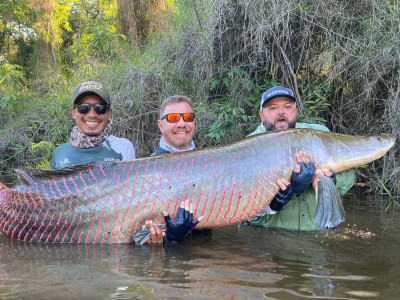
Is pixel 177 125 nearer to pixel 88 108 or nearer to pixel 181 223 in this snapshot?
pixel 88 108

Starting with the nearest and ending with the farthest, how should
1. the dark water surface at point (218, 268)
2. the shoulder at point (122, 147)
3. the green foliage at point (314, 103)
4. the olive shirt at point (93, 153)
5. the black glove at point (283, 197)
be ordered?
the dark water surface at point (218, 268), the black glove at point (283, 197), the olive shirt at point (93, 153), the shoulder at point (122, 147), the green foliage at point (314, 103)

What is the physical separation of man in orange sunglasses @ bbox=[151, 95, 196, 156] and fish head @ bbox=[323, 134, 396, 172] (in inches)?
49.1

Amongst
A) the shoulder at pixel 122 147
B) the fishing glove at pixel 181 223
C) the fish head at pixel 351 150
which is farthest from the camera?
→ the shoulder at pixel 122 147

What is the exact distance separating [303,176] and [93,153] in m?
1.89

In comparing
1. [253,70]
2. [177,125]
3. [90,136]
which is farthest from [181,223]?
[253,70]

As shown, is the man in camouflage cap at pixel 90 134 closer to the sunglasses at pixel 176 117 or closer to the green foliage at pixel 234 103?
the sunglasses at pixel 176 117

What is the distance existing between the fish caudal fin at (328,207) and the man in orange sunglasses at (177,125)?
128 centimetres

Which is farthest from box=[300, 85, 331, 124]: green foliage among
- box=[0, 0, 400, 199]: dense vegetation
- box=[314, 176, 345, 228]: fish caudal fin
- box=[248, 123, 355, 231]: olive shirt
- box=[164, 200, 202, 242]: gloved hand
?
box=[164, 200, 202, 242]: gloved hand

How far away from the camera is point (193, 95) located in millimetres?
6559

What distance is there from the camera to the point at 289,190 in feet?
10.7

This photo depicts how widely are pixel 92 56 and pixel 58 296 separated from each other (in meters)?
7.70

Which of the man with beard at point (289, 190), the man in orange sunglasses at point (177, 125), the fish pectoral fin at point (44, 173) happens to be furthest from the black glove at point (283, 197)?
the fish pectoral fin at point (44, 173)

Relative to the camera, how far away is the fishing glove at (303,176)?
317 cm

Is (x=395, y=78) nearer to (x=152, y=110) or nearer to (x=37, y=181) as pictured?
(x=152, y=110)
